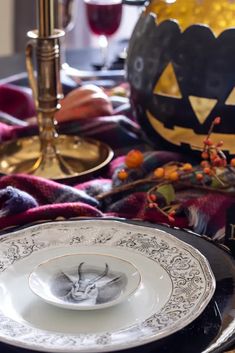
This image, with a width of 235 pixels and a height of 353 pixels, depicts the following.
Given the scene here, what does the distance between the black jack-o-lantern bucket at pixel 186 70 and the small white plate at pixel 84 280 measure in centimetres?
24

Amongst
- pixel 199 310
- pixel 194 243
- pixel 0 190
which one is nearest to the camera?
pixel 199 310

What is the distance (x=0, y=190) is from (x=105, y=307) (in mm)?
226

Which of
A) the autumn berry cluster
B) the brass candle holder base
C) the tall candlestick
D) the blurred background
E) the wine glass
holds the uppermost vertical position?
the tall candlestick

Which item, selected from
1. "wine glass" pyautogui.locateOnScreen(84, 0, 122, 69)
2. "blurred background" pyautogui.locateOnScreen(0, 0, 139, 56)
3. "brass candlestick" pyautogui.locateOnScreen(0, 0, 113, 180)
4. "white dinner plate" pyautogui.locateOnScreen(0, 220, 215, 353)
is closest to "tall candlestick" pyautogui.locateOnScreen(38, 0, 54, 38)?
"brass candlestick" pyautogui.locateOnScreen(0, 0, 113, 180)

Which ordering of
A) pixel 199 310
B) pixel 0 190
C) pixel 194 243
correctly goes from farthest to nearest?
pixel 0 190 < pixel 194 243 < pixel 199 310

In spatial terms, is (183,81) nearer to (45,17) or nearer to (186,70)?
(186,70)

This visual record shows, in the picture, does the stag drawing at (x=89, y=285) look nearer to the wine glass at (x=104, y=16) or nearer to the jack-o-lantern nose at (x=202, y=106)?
the jack-o-lantern nose at (x=202, y=106)

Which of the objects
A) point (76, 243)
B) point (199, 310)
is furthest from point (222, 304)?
point (76, 243)

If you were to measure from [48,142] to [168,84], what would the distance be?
0.14 m

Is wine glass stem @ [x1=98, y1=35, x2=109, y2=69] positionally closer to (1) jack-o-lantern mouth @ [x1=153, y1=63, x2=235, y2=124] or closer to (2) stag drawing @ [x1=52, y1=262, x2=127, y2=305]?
(1) jack-o-lantern mouth @ [x1=153, y1=63, x2=235, y2=124]

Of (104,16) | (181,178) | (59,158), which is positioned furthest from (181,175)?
(104,16)

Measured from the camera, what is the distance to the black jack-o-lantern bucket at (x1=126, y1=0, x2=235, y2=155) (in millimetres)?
711

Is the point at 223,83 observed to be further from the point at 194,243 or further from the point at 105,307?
the point at 105,307

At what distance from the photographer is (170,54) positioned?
737mm
